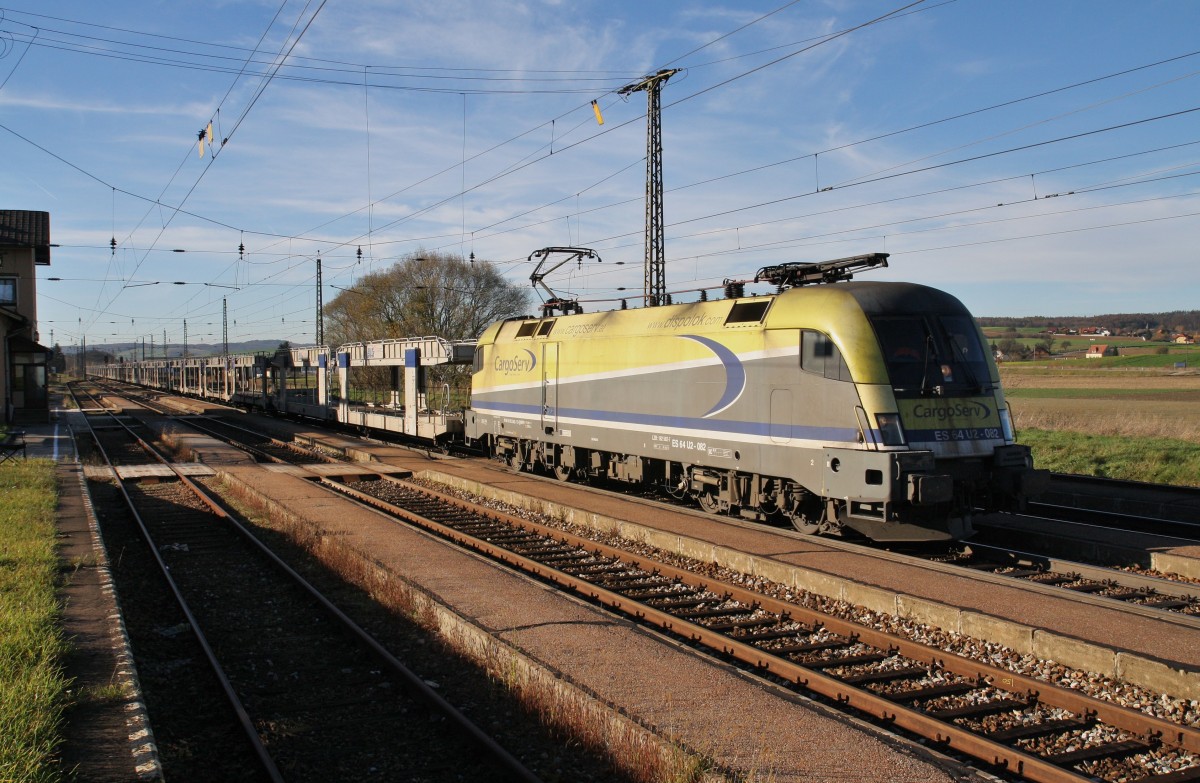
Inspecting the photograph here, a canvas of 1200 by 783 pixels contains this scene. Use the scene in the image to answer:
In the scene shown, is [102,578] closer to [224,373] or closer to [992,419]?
[992,419]

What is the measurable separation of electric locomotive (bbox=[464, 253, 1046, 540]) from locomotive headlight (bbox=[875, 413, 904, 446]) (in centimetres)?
1

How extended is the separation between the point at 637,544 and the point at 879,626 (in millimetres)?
4527

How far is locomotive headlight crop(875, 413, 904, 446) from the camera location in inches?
401

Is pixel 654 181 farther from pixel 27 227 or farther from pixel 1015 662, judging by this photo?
pixel 27 227

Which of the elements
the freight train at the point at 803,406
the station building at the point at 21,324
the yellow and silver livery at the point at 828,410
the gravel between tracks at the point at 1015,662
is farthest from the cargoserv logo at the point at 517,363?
the station building at the point at 21,324

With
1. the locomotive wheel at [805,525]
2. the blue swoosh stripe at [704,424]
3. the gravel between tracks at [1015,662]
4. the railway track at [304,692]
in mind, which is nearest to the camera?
the gravel between tracks at [1015,662]

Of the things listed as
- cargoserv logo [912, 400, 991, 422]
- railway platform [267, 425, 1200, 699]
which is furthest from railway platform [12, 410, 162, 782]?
cargoserv logo [912, 400, 991, 422]

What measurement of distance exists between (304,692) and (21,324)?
111ft

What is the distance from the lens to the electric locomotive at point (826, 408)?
1037cm

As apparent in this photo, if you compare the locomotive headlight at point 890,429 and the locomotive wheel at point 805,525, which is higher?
the locomotive headlight at point 890,429

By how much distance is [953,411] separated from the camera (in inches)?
423

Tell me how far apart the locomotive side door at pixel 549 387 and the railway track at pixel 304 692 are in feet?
22.4

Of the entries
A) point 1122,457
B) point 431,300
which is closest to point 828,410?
point 1122,457

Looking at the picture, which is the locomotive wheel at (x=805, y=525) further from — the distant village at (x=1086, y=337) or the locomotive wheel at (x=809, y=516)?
the distant village at (x=1086, y=337)
